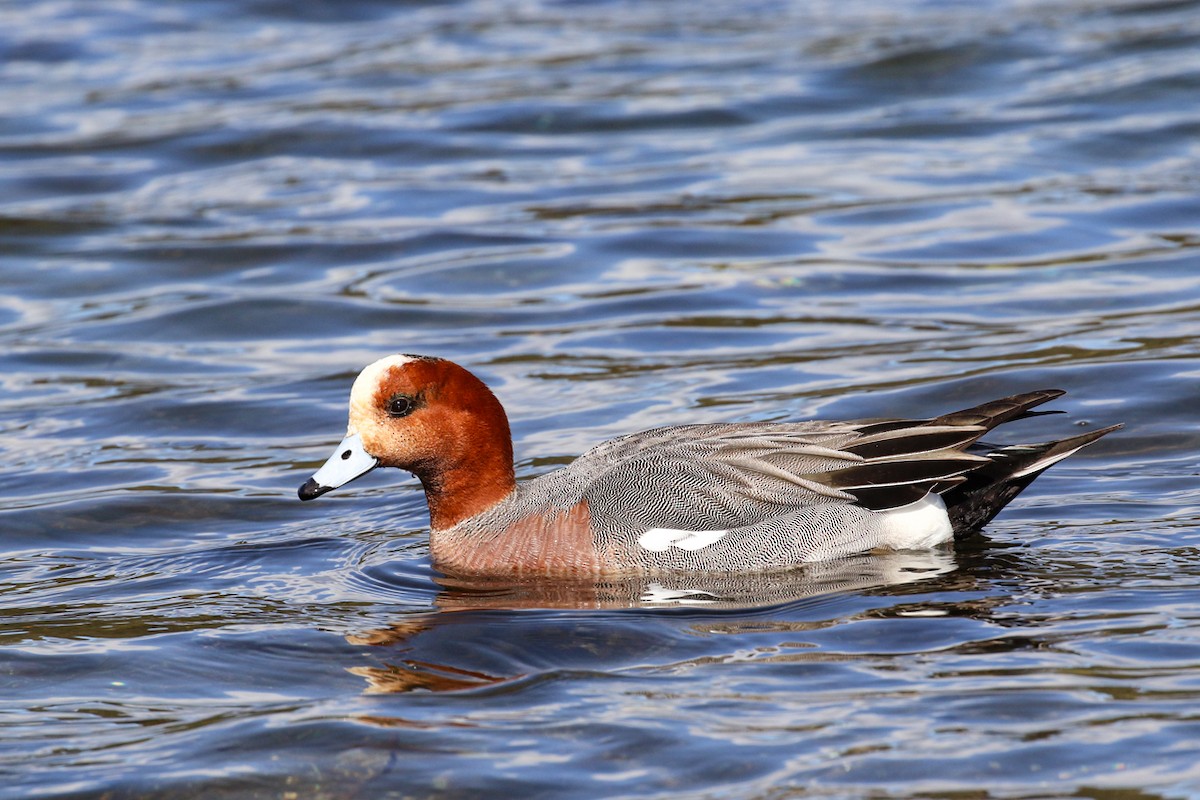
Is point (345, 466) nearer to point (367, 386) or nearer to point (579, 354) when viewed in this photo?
point (367, 386)

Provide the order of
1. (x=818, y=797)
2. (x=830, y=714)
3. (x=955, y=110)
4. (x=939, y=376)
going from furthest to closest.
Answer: (x=955, y=110) < (x=939, y=376) < (x=830, y=714) < (x=818, y=797)

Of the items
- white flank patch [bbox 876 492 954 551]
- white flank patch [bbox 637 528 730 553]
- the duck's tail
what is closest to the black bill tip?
white flank patch [bbox 637 528 730 553]

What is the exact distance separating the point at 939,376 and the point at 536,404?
1.95 m

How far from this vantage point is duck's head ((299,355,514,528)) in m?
6.13

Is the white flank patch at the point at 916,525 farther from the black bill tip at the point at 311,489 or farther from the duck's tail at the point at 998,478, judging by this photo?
the black bill tip at the point at 311,489

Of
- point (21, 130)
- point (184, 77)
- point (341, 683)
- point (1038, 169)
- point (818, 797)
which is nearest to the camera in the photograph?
point (818, 797)

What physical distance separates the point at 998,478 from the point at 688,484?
43.1 inches

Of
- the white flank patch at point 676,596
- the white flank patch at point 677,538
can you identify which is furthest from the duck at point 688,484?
the white flank patch at point 676,596

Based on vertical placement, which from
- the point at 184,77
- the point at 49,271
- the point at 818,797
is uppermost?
the point at 184,77

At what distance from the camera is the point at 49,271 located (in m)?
11.5

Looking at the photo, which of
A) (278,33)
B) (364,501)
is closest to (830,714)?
(364,501)

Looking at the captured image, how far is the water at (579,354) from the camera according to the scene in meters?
4.65

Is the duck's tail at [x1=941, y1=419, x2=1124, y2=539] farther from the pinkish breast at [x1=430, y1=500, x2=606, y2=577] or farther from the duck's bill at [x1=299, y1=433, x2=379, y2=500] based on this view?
the duck's bill at [x1=299, y1=433, x2=379, y2=500]

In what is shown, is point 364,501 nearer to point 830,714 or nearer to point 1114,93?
point 830,714
